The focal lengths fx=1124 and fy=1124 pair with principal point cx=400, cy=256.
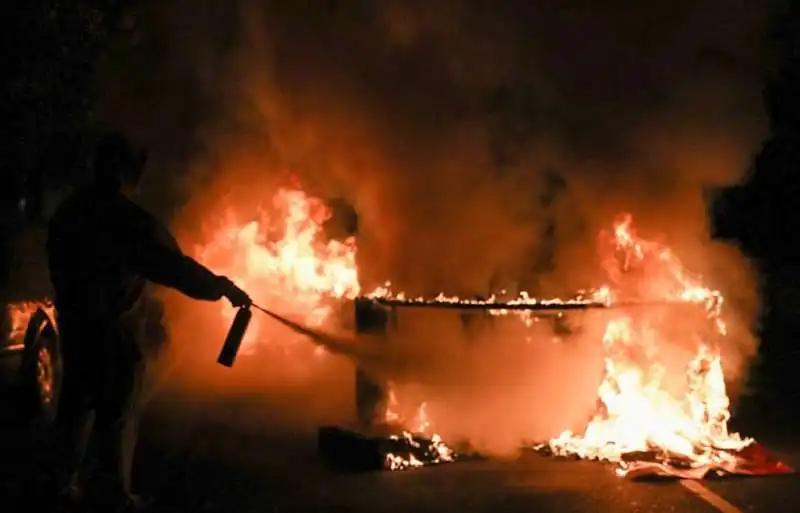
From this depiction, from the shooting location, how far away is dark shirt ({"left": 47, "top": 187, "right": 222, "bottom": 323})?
18.9 ft

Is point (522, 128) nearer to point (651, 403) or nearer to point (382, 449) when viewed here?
point (651, 403)

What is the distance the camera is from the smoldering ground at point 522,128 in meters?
10.3

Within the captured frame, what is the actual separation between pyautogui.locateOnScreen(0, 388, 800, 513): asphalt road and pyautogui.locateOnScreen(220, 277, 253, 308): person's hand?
130cm

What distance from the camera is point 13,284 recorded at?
8.89 meters

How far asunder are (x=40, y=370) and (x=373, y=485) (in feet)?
10.9

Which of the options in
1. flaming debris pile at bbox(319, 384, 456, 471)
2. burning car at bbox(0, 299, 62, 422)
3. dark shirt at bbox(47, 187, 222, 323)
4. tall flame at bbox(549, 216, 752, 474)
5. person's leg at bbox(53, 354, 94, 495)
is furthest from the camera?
→ burning car at bbox(0, 299, 62, 422)

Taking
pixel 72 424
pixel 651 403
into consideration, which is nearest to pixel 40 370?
pixel 72 424

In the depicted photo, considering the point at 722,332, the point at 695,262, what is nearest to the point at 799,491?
the point at 722,332

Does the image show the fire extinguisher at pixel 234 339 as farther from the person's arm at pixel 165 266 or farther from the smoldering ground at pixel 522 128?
the smoldering ground at pixel 522 128

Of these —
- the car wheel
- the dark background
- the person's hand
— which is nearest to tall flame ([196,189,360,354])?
the dark background

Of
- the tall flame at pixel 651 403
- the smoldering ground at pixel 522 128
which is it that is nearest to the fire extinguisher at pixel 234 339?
the tall flame at pixel 651 403

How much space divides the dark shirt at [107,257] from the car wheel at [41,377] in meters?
3.20

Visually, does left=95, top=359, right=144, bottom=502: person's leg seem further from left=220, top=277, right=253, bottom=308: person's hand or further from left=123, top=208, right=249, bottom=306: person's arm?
left=220, top=277, right=253, bottom=308: person's hand

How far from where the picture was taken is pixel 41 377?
8.99 metres
